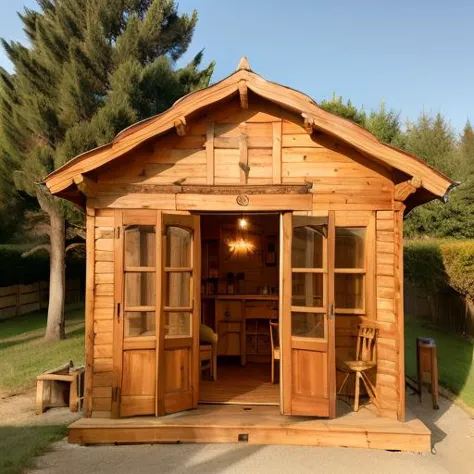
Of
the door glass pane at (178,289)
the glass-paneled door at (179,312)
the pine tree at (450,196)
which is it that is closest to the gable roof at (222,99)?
the glass-paneled door at (179,312)

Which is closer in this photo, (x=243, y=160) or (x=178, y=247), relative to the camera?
(x=178, y=247)

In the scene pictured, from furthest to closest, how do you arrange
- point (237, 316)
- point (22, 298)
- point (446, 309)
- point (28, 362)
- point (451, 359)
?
1. point (22, 298)
2. point (446, 309)
3. point (28, 362)
4. point (451, 359)
5. point (237, 316)

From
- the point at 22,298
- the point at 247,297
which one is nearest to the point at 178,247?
the point at 247,297

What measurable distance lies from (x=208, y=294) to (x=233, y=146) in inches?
167

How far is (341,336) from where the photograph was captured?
620cm

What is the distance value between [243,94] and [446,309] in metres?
11.3

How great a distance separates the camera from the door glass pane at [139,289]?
5.71m

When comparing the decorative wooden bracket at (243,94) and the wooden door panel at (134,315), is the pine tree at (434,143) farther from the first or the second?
the wooden door panel at (134,315)

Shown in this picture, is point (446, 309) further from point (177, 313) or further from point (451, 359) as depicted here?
point (177, 313)

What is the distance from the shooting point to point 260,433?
5.31 metres

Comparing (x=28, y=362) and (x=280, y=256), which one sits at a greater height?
(x=280, y=256)

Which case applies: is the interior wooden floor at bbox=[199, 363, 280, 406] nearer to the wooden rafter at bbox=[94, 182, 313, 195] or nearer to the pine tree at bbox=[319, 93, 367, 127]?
the wooden rafter at bbox=[94, 182, 313, 195]

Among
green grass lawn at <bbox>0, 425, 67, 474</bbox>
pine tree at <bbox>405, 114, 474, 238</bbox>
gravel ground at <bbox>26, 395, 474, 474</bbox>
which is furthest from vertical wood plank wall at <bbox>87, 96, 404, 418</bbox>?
pine tree at <bbox>405, 114, 474, 238</bbox>

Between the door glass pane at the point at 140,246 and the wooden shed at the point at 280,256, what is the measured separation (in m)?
0.02
